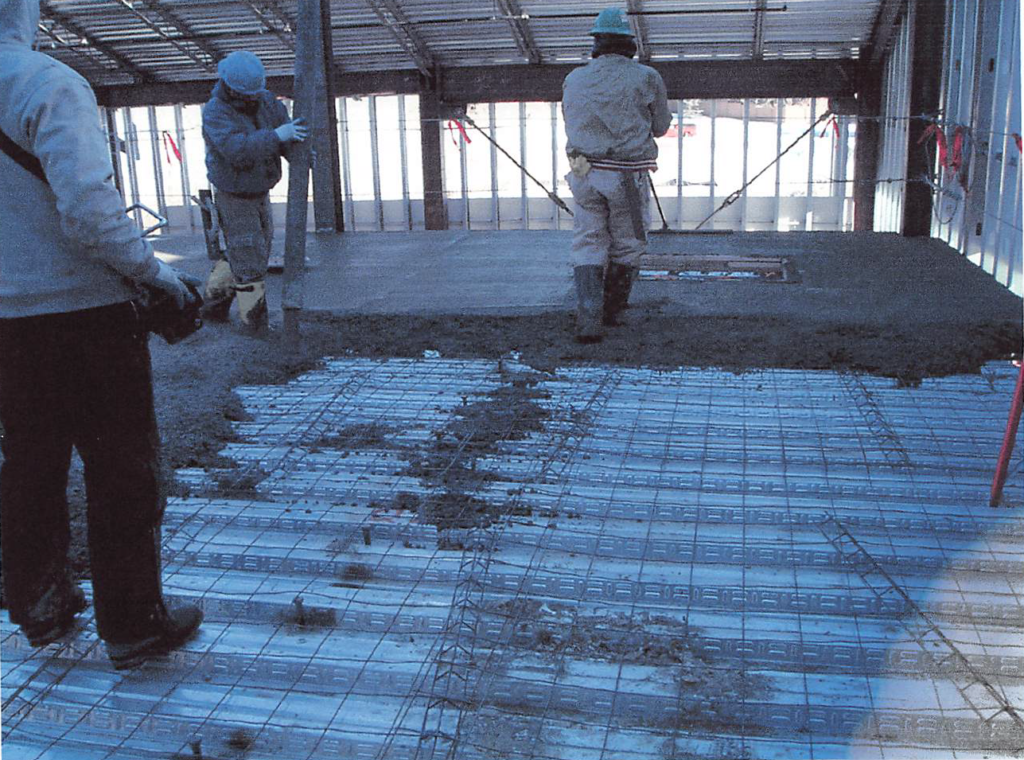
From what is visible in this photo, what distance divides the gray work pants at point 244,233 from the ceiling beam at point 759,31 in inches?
325

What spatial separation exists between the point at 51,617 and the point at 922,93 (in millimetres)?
8839

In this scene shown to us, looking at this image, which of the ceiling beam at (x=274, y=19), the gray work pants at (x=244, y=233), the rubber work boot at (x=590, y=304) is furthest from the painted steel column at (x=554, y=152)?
the rubber work boot at (x=590, y=304)

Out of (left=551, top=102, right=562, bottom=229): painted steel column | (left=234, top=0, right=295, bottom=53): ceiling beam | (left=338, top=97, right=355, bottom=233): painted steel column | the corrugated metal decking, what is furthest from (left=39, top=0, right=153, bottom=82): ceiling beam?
(left=551, top=102, right=562, bottom=229): painted steel column

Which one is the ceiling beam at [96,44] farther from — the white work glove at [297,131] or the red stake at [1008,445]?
the red stake at [1008,445]

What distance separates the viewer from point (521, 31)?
12.8 m

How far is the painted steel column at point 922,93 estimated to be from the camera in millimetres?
8820

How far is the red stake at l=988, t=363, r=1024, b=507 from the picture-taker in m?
2.70

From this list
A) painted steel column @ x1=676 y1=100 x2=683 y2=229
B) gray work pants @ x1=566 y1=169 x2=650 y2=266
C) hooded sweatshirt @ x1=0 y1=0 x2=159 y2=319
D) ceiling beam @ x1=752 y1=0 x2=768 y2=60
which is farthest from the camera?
painted steel column @ x1=676 y1=100 x2=683 y2=229

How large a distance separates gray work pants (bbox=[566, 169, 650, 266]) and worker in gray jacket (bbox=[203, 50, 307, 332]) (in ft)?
4.88

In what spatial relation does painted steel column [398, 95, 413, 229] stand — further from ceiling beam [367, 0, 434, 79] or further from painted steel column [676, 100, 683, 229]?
painted steel column [676, 100, 683, 229]

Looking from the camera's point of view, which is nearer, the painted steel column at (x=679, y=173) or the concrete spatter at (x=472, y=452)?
the concrete spatter at (x=472, y=452)

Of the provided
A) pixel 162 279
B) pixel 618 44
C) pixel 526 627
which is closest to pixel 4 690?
pixel 162 279

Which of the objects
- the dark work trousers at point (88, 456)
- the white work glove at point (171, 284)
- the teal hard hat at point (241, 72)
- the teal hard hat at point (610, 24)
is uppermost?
the teal hard hat at point (610, 24)

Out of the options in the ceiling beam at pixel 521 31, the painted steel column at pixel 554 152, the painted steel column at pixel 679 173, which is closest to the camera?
the ceiling beam at pixel 521 31
